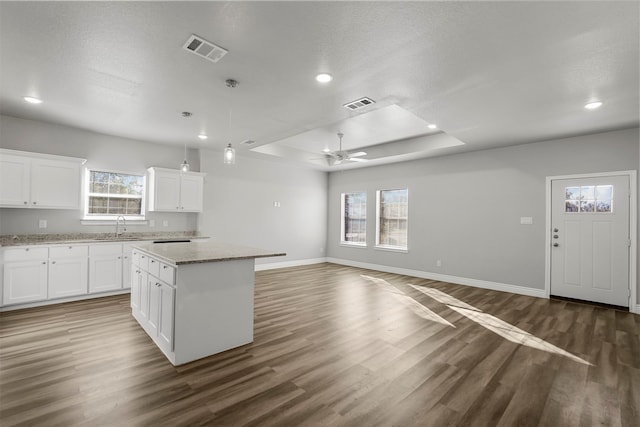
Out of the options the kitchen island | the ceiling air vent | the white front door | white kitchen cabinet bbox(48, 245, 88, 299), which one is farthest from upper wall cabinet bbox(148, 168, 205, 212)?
the white front door

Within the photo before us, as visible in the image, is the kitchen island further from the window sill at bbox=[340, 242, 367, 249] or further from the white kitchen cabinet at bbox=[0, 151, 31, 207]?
the window sill at bbox=[340, 242, 367, 249]

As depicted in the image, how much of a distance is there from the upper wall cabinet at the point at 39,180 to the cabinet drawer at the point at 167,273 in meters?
2.91

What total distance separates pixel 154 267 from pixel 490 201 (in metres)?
5.73

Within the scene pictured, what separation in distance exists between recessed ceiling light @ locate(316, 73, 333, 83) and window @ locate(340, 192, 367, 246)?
5.35 meters

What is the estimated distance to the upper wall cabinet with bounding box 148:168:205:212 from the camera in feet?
18.1

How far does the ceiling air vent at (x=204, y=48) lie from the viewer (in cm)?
235

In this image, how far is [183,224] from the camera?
618 centimetres

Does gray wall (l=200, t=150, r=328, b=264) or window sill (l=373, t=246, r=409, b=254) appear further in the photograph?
window sill (l=373, t=246, r=409, b=254)

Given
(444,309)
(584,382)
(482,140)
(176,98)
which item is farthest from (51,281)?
(482,140)

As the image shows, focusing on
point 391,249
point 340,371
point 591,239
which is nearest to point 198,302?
point 340,371

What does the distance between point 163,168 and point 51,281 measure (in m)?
2.45

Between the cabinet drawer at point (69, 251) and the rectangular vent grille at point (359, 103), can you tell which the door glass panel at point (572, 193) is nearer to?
the rectangular vent grille at point (359, 103)

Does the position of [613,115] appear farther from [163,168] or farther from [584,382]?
[163,168]

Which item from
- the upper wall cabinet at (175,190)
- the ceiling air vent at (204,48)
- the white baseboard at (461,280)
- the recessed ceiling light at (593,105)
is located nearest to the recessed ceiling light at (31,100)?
the upper wall cabinet at (175,190)
